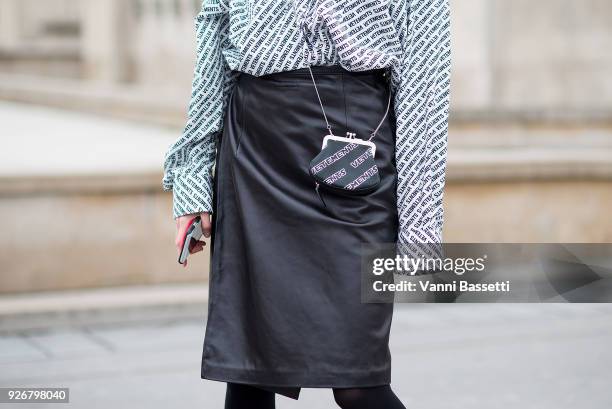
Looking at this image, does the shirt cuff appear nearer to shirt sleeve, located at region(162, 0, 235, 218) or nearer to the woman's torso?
shirt sleeve, located at region(162, 0, 235, 218)

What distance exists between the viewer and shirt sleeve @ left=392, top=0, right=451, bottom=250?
2621 millimetres

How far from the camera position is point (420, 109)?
2.63 m

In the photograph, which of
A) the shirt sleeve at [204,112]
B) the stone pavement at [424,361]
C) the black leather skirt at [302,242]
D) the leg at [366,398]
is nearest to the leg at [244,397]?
the black leather skirt at [302,242]

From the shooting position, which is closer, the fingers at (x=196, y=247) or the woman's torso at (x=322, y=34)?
the woman's torso at (x=322, y=34)

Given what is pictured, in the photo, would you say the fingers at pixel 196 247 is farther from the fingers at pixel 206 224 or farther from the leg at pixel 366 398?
the leg at pixel 366 398

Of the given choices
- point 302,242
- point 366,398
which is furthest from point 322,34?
point 366,398

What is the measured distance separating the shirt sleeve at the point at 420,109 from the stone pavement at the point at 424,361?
182cm

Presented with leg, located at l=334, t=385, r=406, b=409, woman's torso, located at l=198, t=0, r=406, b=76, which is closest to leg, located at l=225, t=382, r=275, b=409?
leg, located at l=334, t=385, r=406, b=409

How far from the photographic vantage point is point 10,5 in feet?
37.6

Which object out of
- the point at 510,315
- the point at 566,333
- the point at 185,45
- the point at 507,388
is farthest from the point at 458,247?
the point at 185,45

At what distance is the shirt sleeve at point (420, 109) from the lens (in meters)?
2.62

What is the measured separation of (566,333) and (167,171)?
10.4 feet

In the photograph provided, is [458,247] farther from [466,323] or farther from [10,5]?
[10,5]

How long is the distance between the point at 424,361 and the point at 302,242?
2505 millimetres
